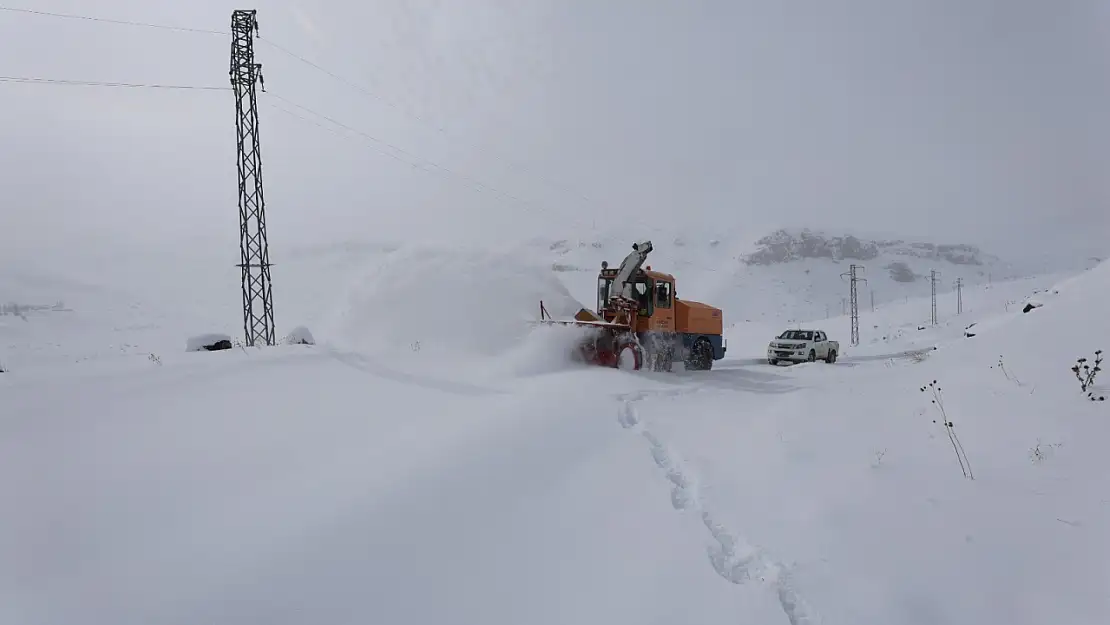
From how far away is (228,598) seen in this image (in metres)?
3.33

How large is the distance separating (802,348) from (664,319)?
8.90 meters

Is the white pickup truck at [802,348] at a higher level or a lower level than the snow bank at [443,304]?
lower

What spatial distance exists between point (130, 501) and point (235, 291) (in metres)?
62.6

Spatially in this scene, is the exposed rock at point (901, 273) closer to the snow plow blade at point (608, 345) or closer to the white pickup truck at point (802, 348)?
the white pickup truck at point (802, 348)

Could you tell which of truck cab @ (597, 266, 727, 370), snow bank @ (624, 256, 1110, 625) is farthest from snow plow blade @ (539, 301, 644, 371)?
snow bank @ (624, 256, 1110, 625)

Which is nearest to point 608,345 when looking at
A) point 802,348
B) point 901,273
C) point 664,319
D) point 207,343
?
point 664,319

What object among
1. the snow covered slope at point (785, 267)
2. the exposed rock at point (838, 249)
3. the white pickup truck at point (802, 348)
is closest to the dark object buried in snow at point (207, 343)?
the white pickup truck at point (802, 348)

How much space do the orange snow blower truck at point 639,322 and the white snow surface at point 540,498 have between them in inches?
167

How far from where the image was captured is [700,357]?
18.2 meters

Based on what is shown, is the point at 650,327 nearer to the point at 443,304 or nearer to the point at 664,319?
the point at 664,319

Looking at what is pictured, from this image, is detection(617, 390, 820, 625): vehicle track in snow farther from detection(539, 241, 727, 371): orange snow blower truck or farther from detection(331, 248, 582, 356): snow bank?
detection(331, 248, 582, 356): snow bank

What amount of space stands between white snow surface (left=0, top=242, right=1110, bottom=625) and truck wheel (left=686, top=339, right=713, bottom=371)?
24.7 feet

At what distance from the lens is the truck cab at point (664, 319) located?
52.4 ft

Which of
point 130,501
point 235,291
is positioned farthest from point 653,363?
point 235,291
